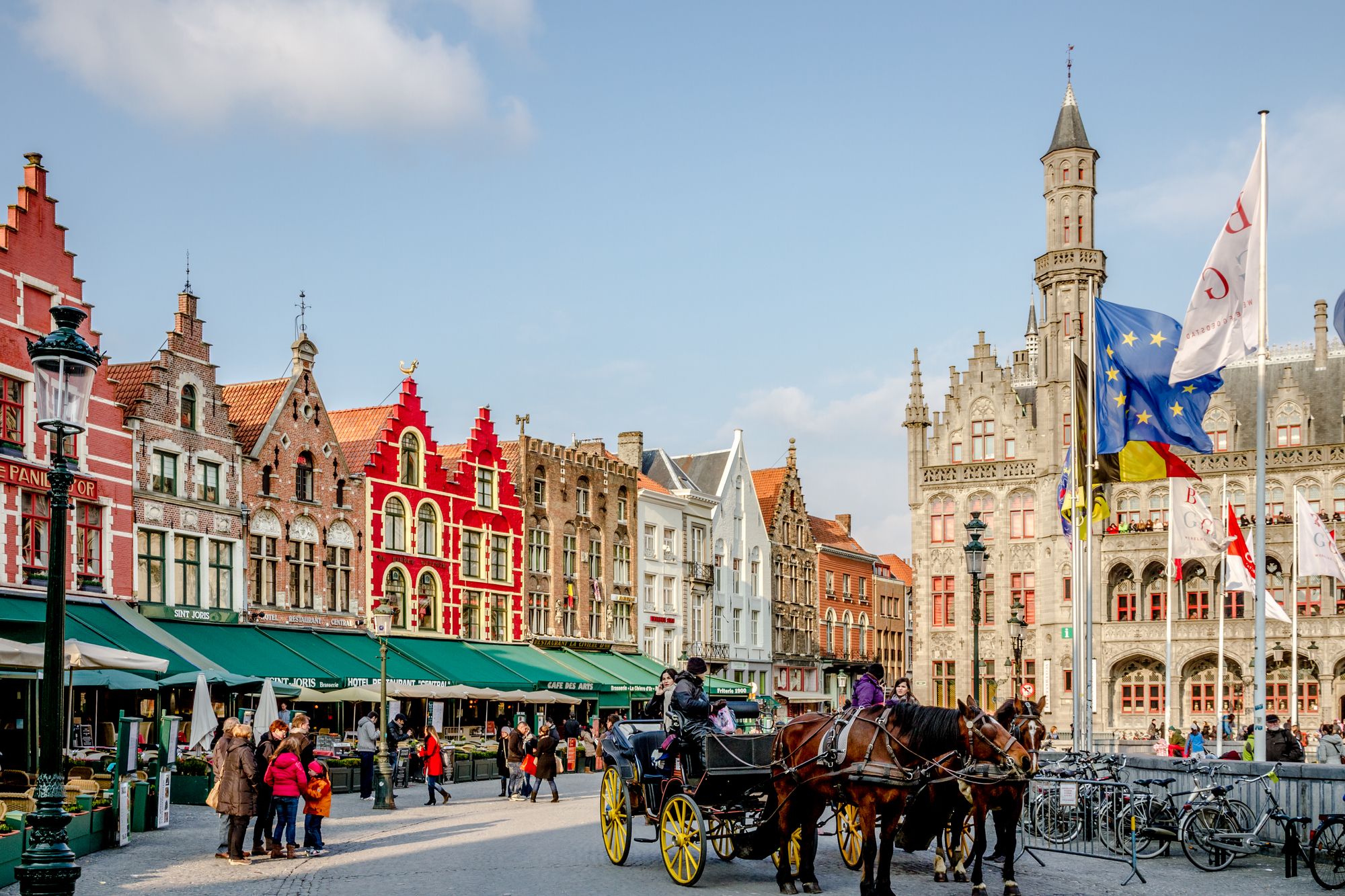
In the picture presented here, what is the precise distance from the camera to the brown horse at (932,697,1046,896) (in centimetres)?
1323

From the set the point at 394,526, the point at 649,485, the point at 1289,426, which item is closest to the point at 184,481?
the point at 394,526

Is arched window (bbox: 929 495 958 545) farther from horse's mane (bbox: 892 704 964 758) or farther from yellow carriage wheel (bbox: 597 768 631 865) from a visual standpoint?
horse's mane (bbox: 892 704 964 758)

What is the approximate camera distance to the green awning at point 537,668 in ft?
Result: 149

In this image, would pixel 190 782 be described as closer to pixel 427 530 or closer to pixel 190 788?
pixel 190 788

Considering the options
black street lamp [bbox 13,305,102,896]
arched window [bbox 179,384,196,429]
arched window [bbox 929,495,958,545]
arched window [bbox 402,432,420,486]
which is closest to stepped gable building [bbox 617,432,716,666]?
arched window [bbox 929,495,958,545]

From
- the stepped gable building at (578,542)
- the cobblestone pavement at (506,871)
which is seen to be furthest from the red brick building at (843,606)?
the cobblestone pavement at (506,871)

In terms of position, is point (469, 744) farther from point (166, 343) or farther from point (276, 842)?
point (276, 842)

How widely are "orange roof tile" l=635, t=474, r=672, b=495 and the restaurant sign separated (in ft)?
78.4

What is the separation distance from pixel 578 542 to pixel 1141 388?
33824 mm

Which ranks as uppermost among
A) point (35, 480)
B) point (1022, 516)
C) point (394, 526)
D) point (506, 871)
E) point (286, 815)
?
point (35, 480)

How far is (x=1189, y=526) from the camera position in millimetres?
32844

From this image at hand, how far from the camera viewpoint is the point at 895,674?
81.7m

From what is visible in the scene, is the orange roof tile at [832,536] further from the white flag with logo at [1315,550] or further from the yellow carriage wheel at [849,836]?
the yellow carriage wheel at [849,836]

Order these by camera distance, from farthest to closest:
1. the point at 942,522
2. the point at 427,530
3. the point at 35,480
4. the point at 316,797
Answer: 1. the point at 942,522
2. the point at 427,530
3. the point at 35,480
4. the point at 316,797
